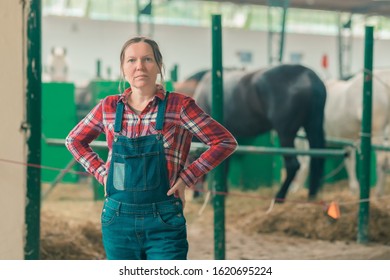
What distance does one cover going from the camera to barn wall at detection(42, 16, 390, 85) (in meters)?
6.03

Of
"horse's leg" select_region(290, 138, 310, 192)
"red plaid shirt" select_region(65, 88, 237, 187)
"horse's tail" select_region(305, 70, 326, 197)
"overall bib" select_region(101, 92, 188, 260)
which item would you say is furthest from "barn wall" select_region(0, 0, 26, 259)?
"horse's leg" select_region(290, 138, 310, 192)

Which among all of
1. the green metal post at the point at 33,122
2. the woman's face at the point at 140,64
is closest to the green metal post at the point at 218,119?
the green metal post at the point at 33,122

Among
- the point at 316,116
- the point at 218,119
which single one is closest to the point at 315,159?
the point at 316,116

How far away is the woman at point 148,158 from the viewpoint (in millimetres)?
1713

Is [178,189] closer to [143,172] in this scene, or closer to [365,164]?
[143,172]

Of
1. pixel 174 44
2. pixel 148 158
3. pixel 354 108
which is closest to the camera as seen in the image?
pixel 148 158

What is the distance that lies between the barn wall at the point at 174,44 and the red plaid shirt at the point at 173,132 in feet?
11.1

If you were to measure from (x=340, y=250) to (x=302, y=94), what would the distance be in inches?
34.3

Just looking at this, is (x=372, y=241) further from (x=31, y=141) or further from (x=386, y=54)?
(x=31, y=141)

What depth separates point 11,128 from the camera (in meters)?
2.47

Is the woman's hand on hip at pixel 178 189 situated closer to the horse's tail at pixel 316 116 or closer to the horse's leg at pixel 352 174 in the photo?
the horse's tail at pixel 316 116

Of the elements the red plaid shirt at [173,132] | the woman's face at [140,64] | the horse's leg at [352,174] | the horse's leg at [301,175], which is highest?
the woman's face at [140,64]

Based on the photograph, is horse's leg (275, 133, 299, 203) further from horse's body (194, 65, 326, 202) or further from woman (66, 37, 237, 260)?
woman (66, 37, 237, 260)

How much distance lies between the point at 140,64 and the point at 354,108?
276 centimetres
